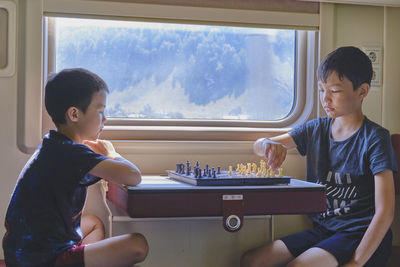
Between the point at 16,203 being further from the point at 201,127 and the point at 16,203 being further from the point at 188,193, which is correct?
the point at 201,127

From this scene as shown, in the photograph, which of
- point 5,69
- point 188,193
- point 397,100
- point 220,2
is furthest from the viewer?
point 397,100

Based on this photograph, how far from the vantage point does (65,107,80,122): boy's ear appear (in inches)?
75.8

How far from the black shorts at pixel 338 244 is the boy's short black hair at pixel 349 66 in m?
0.66

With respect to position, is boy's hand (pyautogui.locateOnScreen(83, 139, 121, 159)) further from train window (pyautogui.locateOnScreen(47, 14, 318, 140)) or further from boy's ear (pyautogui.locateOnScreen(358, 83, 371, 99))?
boy's ear (pyautogui.locateOnScreen(358, 83, 371, 99))

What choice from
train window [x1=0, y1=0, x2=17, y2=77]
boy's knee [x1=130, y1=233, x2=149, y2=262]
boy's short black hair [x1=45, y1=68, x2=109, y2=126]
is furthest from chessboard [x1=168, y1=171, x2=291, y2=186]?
train window [x1=0, y1=0, x2=17, y2=77]

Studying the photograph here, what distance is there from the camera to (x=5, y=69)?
2387 mm

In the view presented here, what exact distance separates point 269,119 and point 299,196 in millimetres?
984

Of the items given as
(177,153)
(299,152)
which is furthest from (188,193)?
(299,152)

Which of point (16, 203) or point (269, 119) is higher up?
point (269, 119)

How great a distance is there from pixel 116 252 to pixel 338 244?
90cm

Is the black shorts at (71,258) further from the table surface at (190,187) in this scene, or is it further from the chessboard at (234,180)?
the chessboard at (234,180)

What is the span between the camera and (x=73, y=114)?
1927 millimetres

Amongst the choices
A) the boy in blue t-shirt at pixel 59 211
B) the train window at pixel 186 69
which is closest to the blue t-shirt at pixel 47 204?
the boy in blue t-shirt at pixel 59 211

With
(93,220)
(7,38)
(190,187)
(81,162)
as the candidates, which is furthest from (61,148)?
(7,38)
